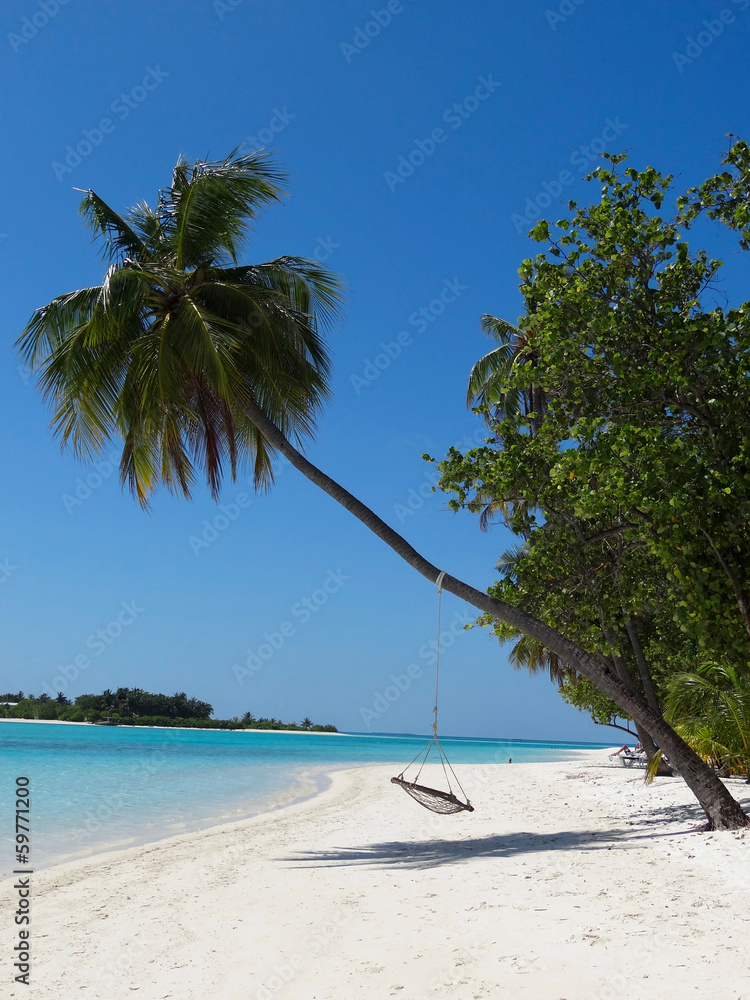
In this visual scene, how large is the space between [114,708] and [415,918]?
8419 centimetres

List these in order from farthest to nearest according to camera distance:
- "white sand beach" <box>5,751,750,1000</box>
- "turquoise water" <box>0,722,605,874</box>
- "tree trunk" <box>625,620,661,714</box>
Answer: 1. "tree trunk" <box>625,620,661,714</box>
2. "turquoise water" <box>0,722,605,874</box>
3. "white sand beach" <box>5,751,750,1000</box>

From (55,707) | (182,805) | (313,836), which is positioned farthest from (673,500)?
(55,707)

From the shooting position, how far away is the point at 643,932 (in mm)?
4297

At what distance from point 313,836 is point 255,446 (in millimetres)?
5765

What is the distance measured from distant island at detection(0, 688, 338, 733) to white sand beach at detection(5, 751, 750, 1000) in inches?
3093

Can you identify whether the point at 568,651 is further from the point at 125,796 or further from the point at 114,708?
the point at 114,708

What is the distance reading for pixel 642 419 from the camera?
764 cm

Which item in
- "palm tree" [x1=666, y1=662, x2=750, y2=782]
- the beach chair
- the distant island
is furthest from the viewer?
the distant island

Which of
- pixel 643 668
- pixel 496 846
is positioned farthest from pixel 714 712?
pixel 643 668

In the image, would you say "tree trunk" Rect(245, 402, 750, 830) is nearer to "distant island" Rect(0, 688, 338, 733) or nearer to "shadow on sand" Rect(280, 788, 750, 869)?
"shadow on sand" Rect(280, 788, 750, 869)

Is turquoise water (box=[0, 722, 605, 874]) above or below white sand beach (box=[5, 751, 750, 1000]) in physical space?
below

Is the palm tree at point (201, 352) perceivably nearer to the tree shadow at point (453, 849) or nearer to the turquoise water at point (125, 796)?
the tree shadow at point (453, 849)

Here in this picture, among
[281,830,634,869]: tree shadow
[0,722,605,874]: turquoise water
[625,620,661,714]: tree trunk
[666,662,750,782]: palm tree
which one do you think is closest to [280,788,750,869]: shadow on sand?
[281,830,634,869]: tree shadow

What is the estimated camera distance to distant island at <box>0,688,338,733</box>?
8181 centimetres
